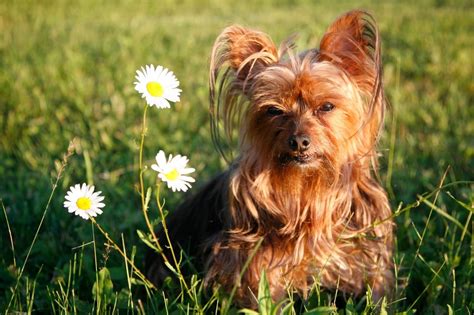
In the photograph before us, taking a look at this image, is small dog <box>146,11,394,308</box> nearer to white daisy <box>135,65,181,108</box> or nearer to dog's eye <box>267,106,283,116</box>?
dog's eye <box>267,106,283,116</box>

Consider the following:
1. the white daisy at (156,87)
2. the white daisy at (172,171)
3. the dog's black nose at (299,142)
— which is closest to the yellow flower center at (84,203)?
the white daisy at (172,171)

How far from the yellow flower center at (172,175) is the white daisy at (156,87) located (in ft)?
0.84

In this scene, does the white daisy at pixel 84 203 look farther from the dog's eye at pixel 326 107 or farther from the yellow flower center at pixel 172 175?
the dog's eye at pixel 326 107

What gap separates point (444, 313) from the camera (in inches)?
129

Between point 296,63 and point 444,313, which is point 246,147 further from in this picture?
point 444,313

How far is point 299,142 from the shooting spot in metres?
3.01

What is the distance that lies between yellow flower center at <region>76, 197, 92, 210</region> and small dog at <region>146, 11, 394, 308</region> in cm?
84

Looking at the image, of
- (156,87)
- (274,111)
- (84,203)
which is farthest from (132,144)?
(156,87)

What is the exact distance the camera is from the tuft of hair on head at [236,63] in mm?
3256

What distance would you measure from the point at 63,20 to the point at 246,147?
9448 millimetres

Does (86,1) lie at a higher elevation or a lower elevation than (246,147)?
higher

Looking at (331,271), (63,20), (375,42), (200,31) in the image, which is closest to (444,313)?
(331,271)

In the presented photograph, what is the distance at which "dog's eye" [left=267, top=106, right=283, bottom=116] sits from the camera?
322 centimetres

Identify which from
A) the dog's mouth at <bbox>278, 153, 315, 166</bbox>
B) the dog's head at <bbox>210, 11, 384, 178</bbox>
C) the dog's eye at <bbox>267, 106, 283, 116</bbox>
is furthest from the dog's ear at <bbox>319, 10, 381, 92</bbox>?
the dog's mouth at <bbox>278, 153, 315, 166</bbox>
